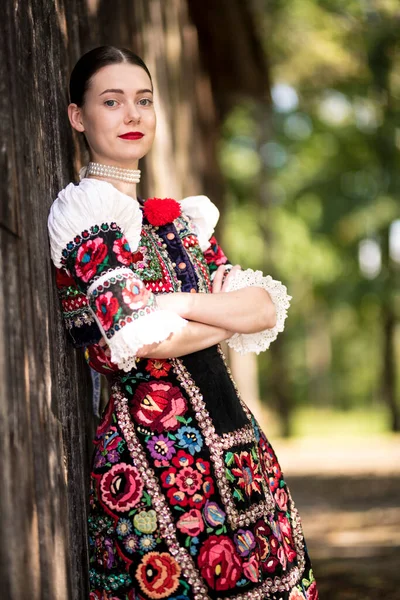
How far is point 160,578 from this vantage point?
6.98 ft

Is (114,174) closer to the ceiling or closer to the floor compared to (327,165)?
closer to the floor

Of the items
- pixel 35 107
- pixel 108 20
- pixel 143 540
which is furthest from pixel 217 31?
pixel 143 540

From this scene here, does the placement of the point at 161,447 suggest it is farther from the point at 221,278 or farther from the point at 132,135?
the point at 132,135

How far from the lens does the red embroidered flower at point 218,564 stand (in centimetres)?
212

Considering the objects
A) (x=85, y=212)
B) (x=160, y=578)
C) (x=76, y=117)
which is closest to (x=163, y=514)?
(x=160, y=578)

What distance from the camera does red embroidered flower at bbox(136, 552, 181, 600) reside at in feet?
6.97

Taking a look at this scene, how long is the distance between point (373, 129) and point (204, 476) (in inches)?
484

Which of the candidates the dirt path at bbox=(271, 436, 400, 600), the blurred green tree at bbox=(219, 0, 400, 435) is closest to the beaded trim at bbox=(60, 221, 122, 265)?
the dirt path at bbox=(271, 436, 400, 600)

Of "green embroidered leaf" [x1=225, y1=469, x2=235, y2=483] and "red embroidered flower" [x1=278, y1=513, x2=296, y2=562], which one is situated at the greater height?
"green embroidered leaf" [x1=225, y1=469, x2=235, y2=483]

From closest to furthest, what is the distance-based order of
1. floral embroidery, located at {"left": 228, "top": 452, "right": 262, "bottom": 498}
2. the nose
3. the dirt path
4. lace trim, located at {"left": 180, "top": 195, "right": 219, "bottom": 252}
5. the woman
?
the woman, floral embroidery, located at {"left": 228, "top": 452, "right": 262, "bottom": 498}, the nose, lace trim, located at {"left": 180, "top": 195, "right": 219, "bottom": 252}, the dirt path

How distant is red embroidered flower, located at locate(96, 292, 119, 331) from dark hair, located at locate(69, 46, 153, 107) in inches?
26.5

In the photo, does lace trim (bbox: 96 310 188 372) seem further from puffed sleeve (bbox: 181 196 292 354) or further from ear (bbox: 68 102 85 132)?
ear (bbox: 68 102 85 132)

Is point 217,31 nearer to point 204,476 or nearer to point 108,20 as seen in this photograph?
point 108,20

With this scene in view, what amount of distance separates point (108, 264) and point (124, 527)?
0.69 meters
